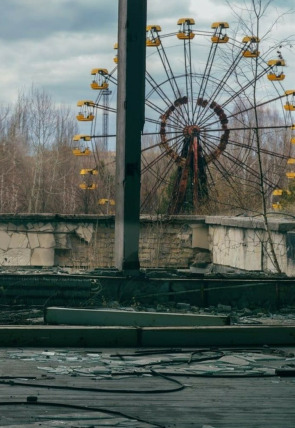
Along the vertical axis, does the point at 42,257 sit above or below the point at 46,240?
below

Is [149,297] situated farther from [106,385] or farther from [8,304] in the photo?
[106,385]

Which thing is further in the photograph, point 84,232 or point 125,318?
point 84,232

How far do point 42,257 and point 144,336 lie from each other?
1570 cm

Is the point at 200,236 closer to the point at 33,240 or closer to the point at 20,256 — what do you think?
the point at 33,240

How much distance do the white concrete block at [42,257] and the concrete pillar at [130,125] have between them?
42.4 ft

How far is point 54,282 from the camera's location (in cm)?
967

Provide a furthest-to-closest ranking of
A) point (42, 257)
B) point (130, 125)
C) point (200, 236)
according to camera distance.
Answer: point (42, 257) → point (200, 236) → point (130, 125)

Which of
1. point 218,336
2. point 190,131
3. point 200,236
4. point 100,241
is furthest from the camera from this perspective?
point 190,131

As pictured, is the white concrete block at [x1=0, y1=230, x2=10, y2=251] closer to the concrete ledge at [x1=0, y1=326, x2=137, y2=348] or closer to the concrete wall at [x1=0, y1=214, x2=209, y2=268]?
the concrete wall at [x1=0, y1=214, x2=209, y2=268]

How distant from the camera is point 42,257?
76.9 ft

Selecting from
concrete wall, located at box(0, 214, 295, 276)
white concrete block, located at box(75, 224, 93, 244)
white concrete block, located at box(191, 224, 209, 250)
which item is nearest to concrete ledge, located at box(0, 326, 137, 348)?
concrete wall, located at box(0, 214, 295, 276)

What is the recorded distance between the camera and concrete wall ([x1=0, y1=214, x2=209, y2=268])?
22375mm

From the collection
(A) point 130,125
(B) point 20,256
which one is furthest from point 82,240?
(A) point 130,125

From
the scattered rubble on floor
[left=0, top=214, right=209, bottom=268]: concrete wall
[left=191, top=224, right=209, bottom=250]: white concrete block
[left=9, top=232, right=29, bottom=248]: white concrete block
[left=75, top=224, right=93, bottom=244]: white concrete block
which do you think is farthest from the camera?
[left=9, top=232, right=29, bottom=248]: white concrete block
